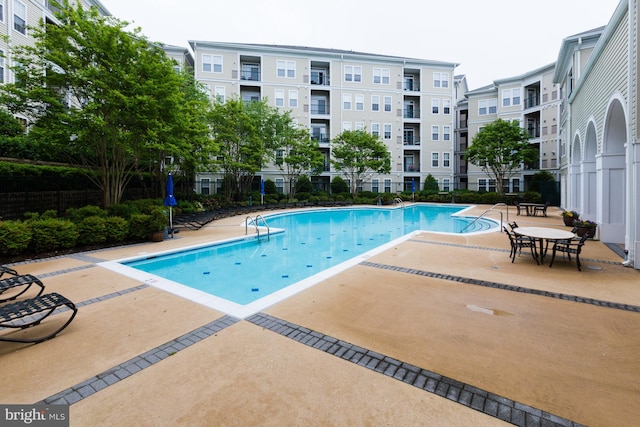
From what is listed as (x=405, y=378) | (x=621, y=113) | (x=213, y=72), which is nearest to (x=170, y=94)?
(x=405, y=378)

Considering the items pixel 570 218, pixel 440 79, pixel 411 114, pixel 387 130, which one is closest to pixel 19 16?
pixel 387 130

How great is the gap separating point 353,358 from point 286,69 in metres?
33.3

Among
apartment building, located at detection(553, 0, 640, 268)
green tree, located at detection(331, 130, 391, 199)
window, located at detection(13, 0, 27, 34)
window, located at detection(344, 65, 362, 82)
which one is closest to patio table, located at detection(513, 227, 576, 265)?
apartment building, located at detection(553, 0, 640, 268)

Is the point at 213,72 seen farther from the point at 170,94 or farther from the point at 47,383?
the point at 47,383

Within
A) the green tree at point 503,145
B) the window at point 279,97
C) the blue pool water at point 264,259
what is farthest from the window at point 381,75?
the blue pool water at point 264,259

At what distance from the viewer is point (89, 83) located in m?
11.3

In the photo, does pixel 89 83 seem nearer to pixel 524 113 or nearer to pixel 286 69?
pixel 286 69

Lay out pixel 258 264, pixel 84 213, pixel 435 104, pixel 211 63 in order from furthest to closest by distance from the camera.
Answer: pixel 435 104 → pixel 211 63 → pixel 84 213 → pixel 258 264

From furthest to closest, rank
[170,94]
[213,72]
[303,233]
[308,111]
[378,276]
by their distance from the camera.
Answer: [308,111], [213,72], [303,233], [170,94], [378,276]

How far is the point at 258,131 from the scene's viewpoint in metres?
26.3

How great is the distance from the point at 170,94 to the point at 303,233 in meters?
8.14

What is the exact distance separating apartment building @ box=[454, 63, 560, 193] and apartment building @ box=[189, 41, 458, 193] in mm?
3462

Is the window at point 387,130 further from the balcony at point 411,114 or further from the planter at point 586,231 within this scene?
the planter at point 586,231

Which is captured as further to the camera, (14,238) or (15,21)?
(15,21)
